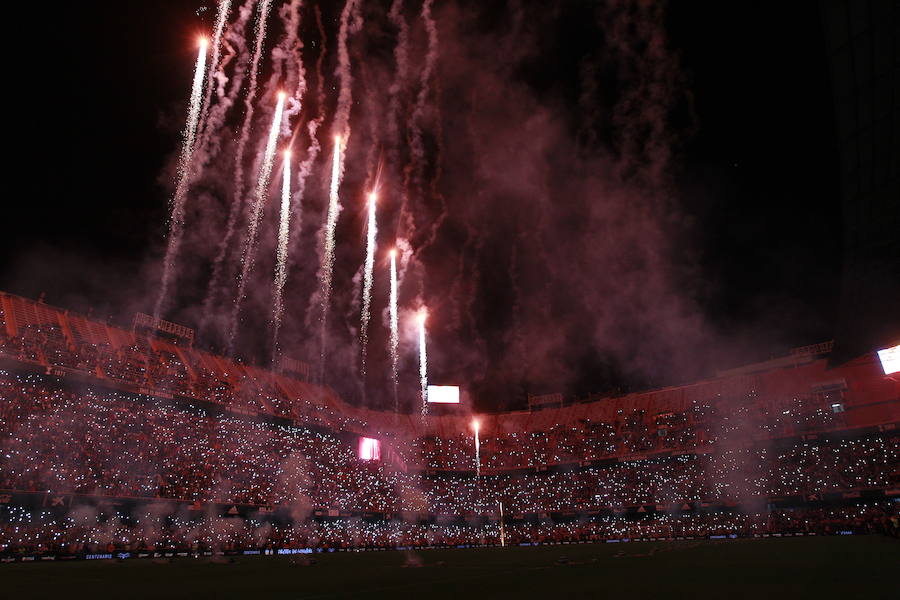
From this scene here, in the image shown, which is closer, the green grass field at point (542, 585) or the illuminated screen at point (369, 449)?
the green grass field at point (542, 585)

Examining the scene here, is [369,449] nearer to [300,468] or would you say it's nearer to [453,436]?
[300,468]

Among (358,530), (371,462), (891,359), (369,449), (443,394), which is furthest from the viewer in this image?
(443,394)

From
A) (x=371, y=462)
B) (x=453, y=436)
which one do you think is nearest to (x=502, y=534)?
(x=371, y=462)

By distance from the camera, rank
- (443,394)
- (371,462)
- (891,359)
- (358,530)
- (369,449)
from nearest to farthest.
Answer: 1. (891,359)
2. (358,530)
3. (369,449)
4. (371,462)
5. (443,394)

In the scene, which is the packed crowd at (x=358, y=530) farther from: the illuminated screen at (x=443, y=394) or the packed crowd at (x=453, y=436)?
the illuminated screen at (x=443, y=394)

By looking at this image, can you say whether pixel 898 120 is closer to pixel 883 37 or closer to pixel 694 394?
pixel 883 37

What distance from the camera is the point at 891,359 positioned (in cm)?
3669

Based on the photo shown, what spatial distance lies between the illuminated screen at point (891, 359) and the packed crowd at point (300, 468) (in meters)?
7.47

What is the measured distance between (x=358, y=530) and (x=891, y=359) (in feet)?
131

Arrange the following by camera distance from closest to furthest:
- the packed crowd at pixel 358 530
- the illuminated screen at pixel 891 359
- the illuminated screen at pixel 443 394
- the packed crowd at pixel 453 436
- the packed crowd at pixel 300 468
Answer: the packed crowd at pixel 358 530 < the packed crowd at pixel 300 468 < the illuminated screen at pixel 891 359 < the packed crowd at pixel 453 436 < the illuminated screen at pixel 443 394

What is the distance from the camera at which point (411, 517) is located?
164ft

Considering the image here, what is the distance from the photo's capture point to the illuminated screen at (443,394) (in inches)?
2405

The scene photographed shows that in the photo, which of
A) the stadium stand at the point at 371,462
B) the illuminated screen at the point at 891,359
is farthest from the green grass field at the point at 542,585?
the illuminated screen at the point at 891,359

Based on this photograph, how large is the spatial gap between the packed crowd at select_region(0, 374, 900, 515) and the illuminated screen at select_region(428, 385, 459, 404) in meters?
6.81
